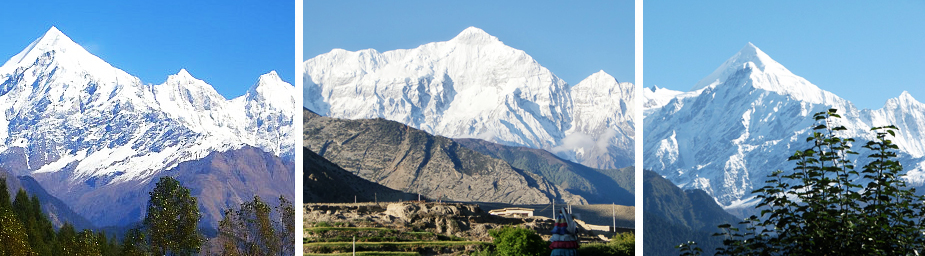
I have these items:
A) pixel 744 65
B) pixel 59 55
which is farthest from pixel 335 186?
pixel 744 65

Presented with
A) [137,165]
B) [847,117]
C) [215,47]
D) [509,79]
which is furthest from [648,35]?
[137,165]

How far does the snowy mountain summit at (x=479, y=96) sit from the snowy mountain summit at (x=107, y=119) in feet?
6.44

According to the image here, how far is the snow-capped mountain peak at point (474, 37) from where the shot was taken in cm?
805

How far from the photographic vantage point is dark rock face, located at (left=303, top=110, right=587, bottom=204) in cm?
1040

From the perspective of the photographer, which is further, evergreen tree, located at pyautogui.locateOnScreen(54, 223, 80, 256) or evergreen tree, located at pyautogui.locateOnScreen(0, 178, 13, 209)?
evergreen tree, located at pyautogui.locateOnScreen(54, 223, 80, 256)

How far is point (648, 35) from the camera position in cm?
681

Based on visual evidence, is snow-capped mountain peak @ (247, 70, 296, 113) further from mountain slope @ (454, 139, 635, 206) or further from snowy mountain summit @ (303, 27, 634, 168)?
mountain slope @ (454, 139, 635, 206)

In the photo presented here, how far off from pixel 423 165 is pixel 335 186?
1601 millimetres

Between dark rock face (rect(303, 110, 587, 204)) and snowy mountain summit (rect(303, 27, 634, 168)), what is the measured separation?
708mm

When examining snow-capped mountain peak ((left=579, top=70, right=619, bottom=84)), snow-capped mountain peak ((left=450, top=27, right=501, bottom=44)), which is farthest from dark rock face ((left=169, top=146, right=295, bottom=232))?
snow-capped mountain peak ((left=579, top=70, right=619, bottom=84))

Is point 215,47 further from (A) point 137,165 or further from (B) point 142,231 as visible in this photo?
(B) point 142,231

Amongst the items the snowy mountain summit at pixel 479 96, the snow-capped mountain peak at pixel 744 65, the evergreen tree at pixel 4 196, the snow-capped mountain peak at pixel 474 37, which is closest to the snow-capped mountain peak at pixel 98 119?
the evergreen tree at pixel 4 196

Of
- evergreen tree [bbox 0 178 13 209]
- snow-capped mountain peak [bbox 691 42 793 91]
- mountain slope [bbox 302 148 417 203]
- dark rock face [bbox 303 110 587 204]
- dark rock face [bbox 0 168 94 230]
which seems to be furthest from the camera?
dark rock face [bbox 303 110 587 204]

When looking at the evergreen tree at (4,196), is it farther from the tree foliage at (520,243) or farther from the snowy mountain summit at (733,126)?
the snowy mountain summit at (733,126)
